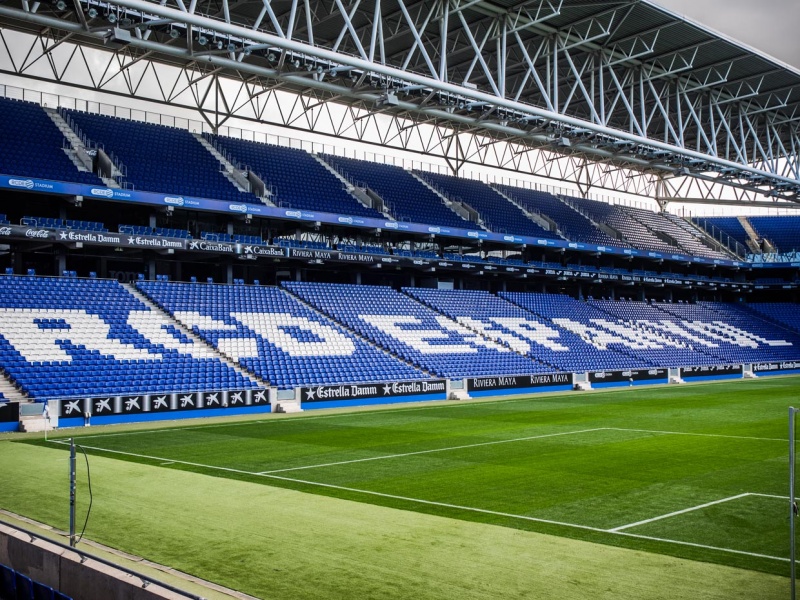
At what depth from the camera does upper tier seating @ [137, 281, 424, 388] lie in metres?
34.2

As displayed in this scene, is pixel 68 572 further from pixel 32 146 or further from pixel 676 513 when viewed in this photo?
pixel 32 146

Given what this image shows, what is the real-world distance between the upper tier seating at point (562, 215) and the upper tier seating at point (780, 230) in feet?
81.7

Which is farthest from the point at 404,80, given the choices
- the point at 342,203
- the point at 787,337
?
the point at 787,337

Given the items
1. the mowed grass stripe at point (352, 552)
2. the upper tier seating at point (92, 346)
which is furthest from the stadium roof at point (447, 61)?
the mowed grass stripe at point (352, 552)

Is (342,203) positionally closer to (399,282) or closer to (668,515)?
(399,282)

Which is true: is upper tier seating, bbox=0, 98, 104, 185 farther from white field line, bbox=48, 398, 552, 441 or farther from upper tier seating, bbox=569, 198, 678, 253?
upper tier seating, bbox=569, 198, 678, 253

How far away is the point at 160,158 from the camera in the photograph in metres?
41.9

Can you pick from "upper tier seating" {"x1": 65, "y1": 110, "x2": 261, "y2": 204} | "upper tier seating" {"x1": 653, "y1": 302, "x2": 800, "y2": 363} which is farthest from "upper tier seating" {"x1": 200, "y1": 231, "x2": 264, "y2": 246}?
"upper tier seating" {"x1": 653, "y1": 302, "x2": 800, "y2": 363}

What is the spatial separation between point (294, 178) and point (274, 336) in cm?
1411

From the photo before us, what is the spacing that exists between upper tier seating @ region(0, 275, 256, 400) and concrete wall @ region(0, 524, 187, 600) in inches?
694

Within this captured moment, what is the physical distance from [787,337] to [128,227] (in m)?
55.0

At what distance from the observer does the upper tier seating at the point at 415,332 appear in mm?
40000

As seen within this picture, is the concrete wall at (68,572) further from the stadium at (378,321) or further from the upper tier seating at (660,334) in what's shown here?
the upper tier seating at (660,334)

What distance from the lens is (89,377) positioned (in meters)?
28.1
